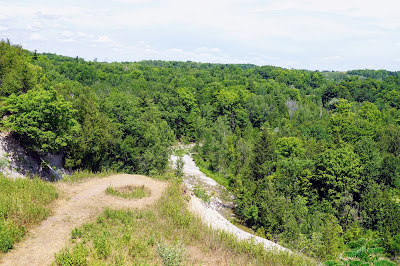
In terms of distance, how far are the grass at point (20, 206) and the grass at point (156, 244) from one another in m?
1.95

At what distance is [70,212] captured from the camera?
541 inches

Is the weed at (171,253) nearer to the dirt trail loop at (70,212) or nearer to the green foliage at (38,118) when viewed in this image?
the dirt trail loop at (70,212)

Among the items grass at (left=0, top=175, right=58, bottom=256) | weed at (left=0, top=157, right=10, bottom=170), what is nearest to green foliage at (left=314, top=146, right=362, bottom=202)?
grass at (left=0, top=175, right=58, bottom=256)

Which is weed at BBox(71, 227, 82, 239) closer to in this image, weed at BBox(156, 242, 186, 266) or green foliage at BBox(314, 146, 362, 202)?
weed at BBox(156, 242, 186, 266)

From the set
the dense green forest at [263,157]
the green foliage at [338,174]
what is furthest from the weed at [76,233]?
the green foliage at [338,174]

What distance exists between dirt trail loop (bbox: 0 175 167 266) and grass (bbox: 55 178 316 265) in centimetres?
55

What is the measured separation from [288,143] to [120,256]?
35.5m

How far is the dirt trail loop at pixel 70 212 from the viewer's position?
34.2ft

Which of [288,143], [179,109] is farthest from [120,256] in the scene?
[179,109]

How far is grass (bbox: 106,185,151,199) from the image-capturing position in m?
16.4

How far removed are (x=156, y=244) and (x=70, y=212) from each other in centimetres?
472

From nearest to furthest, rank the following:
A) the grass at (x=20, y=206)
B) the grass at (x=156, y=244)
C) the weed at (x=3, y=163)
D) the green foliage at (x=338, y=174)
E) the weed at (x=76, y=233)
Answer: the grass at (x=156, y=244), the grass at (x=20, y=206), the weed at (x=76, y=233), the weed at (x=3, y=163), the green foliage at (x=338, y=174)

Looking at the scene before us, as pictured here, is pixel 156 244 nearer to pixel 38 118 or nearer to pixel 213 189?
pixel 38 118

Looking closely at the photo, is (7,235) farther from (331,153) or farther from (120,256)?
(331,153)
